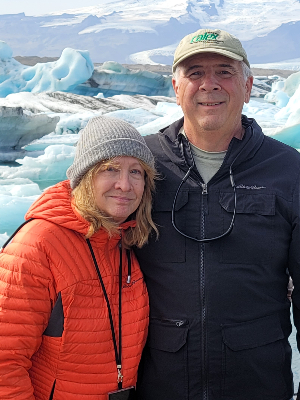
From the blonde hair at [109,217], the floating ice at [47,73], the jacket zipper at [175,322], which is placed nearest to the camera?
the blonde hair at [109,217]

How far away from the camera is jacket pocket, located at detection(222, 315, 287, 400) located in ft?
4.94

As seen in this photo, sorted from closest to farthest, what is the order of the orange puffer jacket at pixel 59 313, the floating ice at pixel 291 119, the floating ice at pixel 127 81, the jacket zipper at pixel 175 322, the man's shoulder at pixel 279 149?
the orange puffer jacket at pixel 59 313 → the jacket zipper at pixel 175 322 → the man's shoulder at pixel 279 149 → the floating ice at pixel 291 119 → the floating ice at pixel 127 81

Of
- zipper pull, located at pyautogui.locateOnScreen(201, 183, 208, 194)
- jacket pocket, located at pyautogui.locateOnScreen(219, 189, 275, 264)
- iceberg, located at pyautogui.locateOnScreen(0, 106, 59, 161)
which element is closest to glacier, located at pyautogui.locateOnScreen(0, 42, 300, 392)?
iceberg, located at pyautogui.locateOnScreen(0, 106, 59, 161)

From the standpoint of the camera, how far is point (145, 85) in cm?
2103

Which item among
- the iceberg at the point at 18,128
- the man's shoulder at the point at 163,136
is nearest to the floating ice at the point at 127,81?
the iceberg at the point at 18,128

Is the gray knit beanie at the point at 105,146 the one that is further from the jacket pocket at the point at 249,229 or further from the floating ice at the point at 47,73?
the floating ice at the point at 47,73

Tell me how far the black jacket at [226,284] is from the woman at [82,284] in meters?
0.09

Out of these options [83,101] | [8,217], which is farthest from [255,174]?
[83,101]

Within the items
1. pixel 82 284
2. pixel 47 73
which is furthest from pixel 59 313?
pixel 47 73

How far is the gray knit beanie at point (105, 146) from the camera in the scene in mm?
1440

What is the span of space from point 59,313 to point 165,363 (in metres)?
0.42

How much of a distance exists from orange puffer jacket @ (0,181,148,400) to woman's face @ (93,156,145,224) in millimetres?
85

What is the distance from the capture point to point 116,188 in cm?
146

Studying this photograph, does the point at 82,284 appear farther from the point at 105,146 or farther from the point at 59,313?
the point at 105,146
